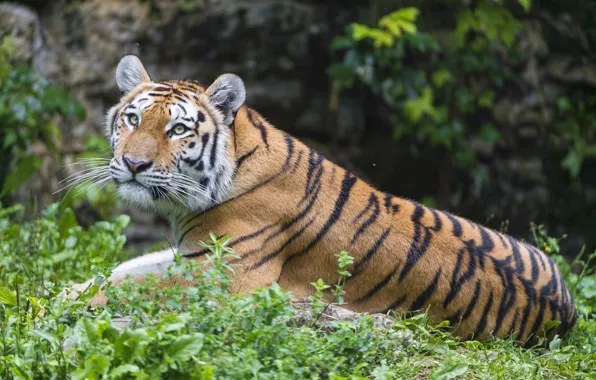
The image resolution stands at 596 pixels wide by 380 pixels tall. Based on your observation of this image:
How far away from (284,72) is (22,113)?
10.4 ft

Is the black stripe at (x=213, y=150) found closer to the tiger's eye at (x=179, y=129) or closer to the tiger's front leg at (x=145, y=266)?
the tiger's eye at (x=179, y=129)

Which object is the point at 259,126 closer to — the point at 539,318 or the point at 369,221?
the point at 369,221

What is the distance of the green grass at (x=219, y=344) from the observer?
Result: 9.56 feet

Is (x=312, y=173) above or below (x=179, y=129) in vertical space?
below

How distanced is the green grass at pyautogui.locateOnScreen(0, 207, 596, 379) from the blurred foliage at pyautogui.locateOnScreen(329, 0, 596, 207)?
170 inches

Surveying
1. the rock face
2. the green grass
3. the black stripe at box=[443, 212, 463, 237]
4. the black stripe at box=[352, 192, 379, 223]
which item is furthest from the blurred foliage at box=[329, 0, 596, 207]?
the green grass

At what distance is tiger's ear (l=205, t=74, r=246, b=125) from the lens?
4.34 m

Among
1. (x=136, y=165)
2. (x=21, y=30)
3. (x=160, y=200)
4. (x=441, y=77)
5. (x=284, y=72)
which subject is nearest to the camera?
(x=136, y=165)

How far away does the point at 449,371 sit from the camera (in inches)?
128

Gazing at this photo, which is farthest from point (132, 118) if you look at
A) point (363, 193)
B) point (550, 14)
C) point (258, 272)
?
point (550, 14)

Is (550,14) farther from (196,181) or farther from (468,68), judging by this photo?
(196,181)

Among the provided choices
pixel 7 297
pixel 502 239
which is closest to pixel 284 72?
pixel 502 239

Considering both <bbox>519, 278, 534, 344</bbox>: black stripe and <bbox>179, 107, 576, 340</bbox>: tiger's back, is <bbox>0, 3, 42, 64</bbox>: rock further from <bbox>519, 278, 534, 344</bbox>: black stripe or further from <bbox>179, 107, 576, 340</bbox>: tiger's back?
<bbox>519, 278, 534, 344</bbox>: black stripe

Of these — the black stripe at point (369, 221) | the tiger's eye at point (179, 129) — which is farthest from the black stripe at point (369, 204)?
the tiger's eye at point (179, 129)
